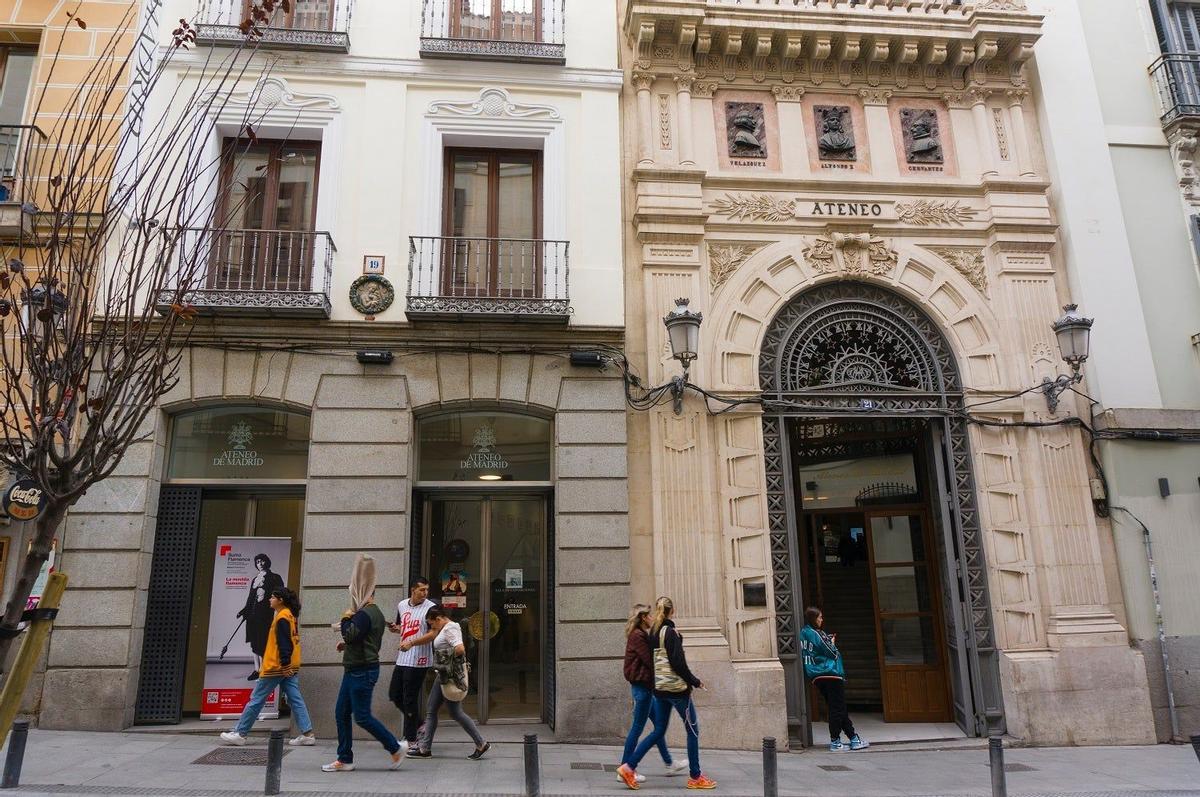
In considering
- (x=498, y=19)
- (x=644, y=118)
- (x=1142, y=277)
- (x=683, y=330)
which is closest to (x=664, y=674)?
(x=683, y=330)

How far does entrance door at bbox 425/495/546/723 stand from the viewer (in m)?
9.64

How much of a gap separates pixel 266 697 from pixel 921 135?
36.9ft

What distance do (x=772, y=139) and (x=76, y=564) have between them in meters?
10.5

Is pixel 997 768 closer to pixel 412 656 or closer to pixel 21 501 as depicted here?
pixel 412 656

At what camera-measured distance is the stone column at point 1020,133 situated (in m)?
11.3

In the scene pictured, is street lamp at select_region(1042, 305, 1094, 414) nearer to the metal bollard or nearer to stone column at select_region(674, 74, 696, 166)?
stone column at select_region(674, 74, 696, 166)

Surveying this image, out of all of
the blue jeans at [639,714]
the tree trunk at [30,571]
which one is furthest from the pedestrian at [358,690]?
the tree trunk at [30,571]

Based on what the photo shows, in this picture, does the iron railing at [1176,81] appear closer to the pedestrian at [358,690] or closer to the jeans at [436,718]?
the jeans at [436,718]

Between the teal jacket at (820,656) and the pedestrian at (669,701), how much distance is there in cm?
252

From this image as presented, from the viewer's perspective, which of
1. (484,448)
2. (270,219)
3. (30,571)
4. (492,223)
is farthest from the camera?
(492,223)

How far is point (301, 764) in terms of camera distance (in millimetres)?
7488

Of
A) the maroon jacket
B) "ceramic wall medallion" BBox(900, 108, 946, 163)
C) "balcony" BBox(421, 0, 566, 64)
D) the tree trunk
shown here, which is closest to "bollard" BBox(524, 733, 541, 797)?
the maroon jacket

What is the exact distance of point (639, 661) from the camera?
7.25 meters

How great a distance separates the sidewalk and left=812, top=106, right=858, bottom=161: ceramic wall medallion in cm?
801
